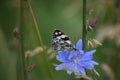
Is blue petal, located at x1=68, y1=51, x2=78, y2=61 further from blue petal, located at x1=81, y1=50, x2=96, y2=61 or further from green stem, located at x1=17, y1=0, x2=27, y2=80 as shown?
green stem, located at x1=17, y1=0, x2=27, y2=80

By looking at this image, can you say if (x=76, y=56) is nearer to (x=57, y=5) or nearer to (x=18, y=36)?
(x=18, y=36)

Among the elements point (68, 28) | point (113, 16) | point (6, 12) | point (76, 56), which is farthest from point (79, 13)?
point (76, 56)

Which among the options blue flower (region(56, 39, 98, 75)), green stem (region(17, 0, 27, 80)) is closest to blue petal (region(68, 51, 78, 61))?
blue flower (region(56, 39, 98, 75))

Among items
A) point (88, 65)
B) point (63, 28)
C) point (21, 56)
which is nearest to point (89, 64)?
point (88, 65)

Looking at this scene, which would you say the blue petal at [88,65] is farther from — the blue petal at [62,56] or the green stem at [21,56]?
the green stem at [21,56]

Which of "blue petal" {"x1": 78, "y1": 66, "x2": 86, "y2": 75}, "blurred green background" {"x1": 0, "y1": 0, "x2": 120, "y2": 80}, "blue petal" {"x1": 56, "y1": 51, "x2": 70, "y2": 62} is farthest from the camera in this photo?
"blurred green background" {"x1": 0, "y1": 0, "x2": 120, "y2": 80}

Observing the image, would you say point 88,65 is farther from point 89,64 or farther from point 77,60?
point 77,60
